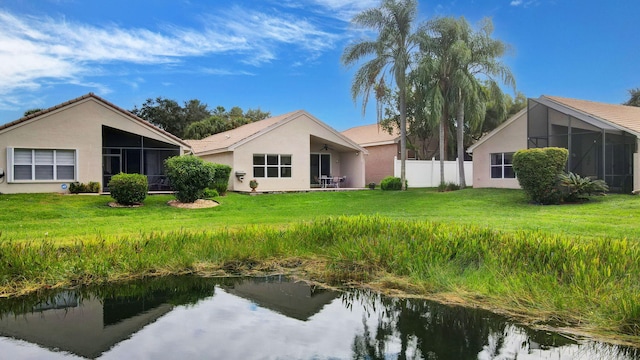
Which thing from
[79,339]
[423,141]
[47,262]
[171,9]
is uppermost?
[171,9]

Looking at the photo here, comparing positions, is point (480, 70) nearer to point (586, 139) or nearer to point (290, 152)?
point (586, 139)

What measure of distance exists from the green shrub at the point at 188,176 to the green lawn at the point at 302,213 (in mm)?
1026

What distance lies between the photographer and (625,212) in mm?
14781

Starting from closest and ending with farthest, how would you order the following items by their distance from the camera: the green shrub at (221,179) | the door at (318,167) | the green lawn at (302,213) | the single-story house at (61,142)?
the green lawn at (302,213) → the single-story house at (61,142) → the green shrub at (221,179) → the door at (318,167)

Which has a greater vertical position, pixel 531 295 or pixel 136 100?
pixel 136 100

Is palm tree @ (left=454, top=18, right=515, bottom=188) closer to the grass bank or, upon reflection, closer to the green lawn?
the green lawn

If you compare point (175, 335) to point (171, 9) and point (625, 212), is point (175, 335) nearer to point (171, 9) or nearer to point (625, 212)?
point (625, 212)

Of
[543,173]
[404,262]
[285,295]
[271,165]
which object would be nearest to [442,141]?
[543,173]

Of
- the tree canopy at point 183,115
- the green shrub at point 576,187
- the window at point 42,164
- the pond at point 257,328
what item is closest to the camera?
the pond at point 257,328

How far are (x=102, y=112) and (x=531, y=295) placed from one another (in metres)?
21.1

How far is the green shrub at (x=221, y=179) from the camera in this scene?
2288 cm

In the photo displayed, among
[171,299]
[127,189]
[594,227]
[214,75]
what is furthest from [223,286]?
[214,75]

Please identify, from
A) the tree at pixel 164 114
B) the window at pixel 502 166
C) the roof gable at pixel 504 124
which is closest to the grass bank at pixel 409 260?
the roof gable at pixel 504 124

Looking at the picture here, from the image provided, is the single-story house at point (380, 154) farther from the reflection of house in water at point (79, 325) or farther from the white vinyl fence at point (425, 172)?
the reflection of house in water at point (79, 325)
